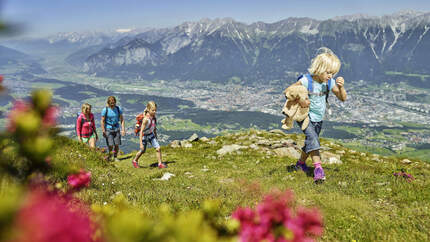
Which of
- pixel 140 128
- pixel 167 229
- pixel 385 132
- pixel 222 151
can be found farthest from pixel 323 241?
pixel 385 132

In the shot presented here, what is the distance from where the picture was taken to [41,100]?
109 centimetres

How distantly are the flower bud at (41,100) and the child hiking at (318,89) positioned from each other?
26.9ft

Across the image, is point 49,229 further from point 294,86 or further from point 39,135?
point 294,86

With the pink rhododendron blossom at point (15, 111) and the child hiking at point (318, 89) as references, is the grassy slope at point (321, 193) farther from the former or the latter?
the child hiking at point (318, 89)

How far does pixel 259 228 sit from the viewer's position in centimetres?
152

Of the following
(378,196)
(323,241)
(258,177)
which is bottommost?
(258,177)

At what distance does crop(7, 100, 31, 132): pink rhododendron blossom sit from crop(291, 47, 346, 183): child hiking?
8.23 meters

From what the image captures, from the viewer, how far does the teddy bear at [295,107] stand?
8.52 meters

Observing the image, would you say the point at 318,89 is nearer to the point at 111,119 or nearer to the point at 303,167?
the point at 303,167

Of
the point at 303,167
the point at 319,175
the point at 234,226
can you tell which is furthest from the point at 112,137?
the point at 234,226

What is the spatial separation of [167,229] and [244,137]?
20702 mm

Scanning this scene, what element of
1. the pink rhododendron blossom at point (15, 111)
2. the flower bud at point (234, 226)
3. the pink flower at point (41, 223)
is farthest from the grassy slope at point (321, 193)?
the flower bud at point (234, 226)

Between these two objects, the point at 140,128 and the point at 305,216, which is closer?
the point at 305,216

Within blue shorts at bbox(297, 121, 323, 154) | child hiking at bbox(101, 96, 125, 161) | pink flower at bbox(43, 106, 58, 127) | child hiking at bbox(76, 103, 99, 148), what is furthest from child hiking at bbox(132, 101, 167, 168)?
pink flower at bbox(43, 106, 58, 127)
